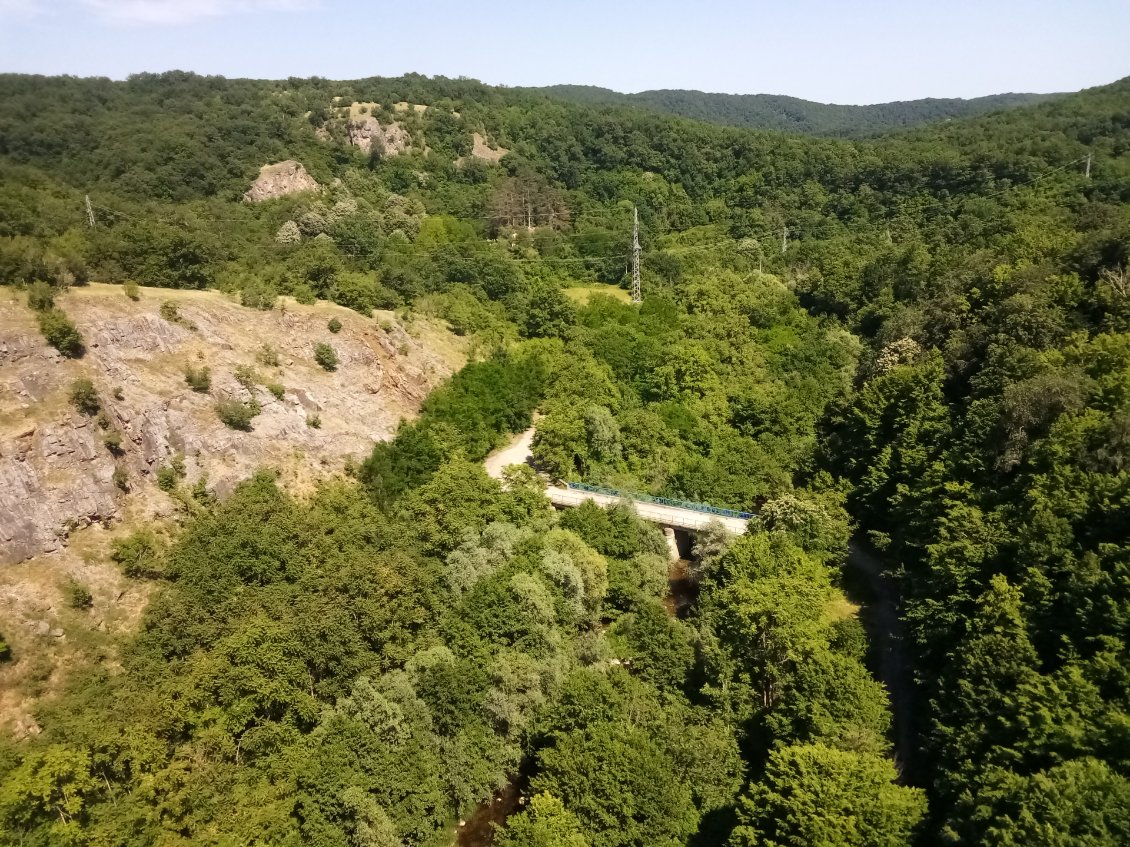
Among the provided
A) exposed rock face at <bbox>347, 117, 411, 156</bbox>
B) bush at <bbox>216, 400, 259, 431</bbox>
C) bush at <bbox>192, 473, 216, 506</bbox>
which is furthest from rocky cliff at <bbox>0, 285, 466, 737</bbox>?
exposed rock face at <bbox>347, 117, 411, 156</bbox>

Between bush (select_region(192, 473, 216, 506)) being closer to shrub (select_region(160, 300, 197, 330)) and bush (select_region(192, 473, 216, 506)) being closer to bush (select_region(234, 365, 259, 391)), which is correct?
bush (select_region(234, 365, 259, 391))

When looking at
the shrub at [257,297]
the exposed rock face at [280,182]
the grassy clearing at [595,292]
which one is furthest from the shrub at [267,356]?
the grassy clearing at [595,292]

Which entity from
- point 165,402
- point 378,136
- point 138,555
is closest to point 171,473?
point 165,402

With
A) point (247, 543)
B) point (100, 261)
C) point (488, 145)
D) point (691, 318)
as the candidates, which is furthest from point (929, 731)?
point (488, 145)

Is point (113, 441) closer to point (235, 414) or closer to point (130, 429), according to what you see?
point (130, 429)

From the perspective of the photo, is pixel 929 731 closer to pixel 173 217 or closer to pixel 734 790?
pixel 734 790

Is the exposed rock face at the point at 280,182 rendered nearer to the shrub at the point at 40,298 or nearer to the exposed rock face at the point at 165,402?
the exposed rock face at the point at 165,402
